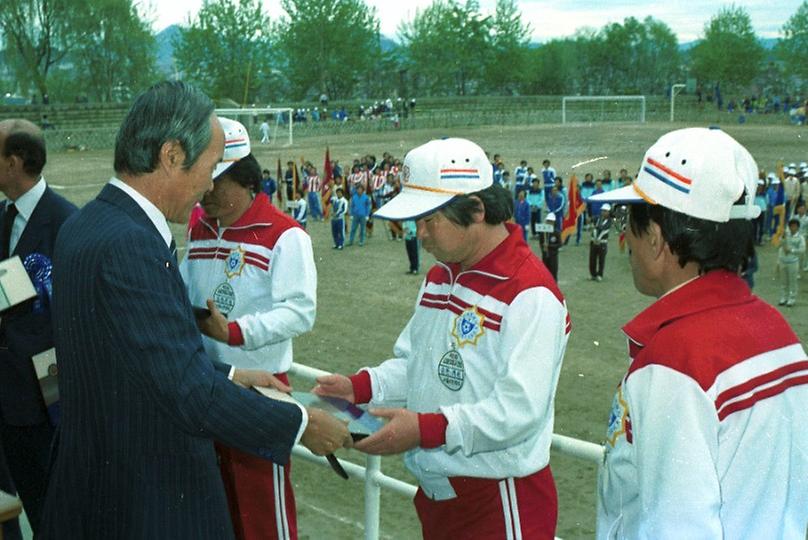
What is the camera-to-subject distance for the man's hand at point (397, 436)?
8.30ft

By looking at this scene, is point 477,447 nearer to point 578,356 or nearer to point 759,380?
point 759,380

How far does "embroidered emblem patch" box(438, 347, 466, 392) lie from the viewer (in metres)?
2.68

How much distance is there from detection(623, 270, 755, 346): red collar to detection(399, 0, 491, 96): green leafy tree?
8595cm

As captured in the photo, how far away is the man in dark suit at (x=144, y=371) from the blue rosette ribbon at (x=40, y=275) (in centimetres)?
136

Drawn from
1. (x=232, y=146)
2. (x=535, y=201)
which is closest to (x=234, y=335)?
(x=232, y=146)

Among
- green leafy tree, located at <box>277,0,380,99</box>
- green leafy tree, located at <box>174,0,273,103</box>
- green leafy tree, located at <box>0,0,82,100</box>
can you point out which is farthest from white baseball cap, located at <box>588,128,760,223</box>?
green leafy tree, located at <box>277,0,380,99</box>

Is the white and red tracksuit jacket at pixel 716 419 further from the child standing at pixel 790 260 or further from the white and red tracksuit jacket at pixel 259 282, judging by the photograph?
the child standing at pixel 790 260

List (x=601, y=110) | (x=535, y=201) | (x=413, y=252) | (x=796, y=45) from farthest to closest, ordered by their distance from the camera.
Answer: (x=796, y=45) → (x=601, y=110) → (x=535, y=201) → (x=413, y=252)

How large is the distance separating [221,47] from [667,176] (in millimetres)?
73798

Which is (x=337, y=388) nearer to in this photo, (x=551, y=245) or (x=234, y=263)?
(x=234, y=263)

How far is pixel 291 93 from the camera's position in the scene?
8375cm

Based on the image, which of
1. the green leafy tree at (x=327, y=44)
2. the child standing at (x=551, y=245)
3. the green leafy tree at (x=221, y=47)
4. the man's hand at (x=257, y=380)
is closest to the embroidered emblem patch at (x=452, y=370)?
the man's hand at (x=257, y=380)

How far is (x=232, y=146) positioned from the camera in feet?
12.0

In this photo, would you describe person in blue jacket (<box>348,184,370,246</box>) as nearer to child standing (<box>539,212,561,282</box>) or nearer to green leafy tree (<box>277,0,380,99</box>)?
child standing (<box>539,212,561,282</box>)
